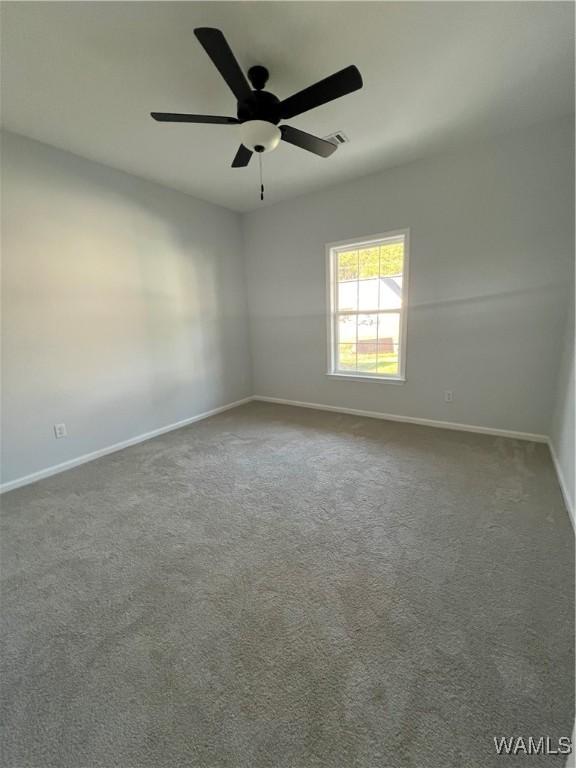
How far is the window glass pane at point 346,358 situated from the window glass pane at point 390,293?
65 cm

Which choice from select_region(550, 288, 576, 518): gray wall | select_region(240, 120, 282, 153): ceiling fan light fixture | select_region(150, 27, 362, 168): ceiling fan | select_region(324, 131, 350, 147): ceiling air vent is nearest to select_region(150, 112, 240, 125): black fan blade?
select_region(150, 27, 362, 168): ceiling fan

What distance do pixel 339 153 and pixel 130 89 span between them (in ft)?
5.87

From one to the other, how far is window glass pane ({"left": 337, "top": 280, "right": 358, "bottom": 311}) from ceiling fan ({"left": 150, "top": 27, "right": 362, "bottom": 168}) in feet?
6.24

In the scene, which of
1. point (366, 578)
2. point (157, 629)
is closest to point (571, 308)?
point (366, 578)

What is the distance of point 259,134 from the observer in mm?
1793

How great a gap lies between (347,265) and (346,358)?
1.18m

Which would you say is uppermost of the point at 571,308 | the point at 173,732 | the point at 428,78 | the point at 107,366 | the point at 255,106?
the point at 428,78

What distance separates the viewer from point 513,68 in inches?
76.9

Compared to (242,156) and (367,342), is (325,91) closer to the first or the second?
(242,156)

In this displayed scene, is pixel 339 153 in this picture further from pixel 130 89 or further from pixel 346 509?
pixel 346 509

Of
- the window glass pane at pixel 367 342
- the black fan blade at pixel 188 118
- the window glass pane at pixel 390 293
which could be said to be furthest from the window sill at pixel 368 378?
the black fan blade at pixel 188 118

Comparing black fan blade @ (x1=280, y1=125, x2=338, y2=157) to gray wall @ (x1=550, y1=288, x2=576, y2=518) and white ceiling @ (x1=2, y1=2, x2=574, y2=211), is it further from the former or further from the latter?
gray wall @ (x1=550, y1=288, x2=576, y2=518)

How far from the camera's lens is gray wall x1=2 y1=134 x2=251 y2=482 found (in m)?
2.52

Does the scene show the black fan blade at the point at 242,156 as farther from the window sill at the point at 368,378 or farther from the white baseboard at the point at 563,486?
the white baseboard at the point at 563,486
